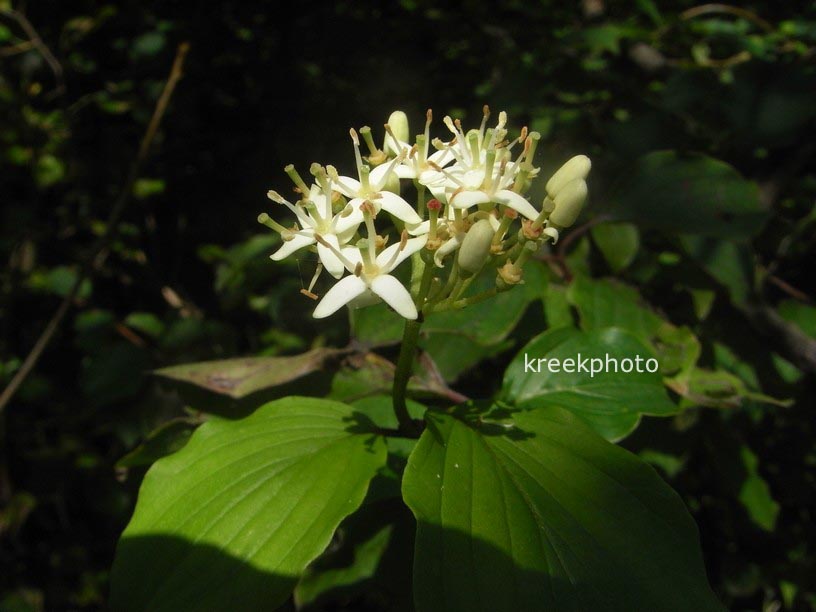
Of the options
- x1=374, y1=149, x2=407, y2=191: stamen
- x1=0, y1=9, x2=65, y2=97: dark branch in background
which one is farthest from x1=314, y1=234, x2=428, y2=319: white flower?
x1=0, y1=9, x2=65, y2=97: dark branch in background

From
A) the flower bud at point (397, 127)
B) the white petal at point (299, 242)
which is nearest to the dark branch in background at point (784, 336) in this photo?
the flower bud at point (397, 127)

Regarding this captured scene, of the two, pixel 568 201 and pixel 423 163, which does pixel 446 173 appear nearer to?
pixel 423 163

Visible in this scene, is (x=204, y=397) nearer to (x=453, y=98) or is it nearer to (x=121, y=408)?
(x=121, y=408)

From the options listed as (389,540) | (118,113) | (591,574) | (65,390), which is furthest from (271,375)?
(118,113)

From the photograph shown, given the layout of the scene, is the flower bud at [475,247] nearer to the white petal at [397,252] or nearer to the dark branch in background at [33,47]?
the white petal at [397,252]

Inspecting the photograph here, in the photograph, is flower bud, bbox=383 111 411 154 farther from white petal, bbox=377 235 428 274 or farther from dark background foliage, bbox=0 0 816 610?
dark background foliage, bbox=0 0 816 610
